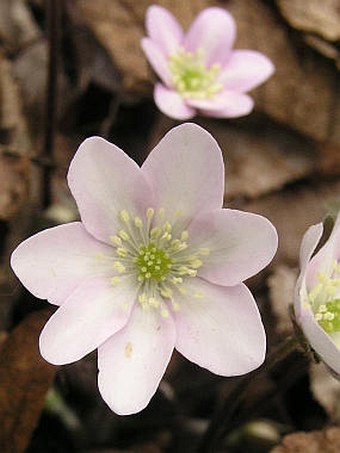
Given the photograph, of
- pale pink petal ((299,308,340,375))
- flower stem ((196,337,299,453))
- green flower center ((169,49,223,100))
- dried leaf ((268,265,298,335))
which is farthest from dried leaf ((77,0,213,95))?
pale pink petal ((299,308,340,375))

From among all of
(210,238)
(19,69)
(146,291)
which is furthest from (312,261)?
(19,69)

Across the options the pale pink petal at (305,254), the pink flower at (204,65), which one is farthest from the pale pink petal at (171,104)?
the pale pink petal at (305,254)

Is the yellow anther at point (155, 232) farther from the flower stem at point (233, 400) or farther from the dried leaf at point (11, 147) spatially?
the dried leaf at point (11, 147)

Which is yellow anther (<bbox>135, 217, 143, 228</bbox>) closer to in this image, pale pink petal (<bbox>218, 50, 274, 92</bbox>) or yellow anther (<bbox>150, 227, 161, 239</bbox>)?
yellow anther (<bbox>150, 227, 161, 239</bbox>)

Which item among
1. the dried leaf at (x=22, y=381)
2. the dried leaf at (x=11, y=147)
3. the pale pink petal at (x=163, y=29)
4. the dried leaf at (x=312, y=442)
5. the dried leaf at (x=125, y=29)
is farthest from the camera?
the dried leaf at (x=125, y=29)

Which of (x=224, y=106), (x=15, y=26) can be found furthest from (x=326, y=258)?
(x=15, y=26)

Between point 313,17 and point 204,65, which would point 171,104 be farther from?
point 313,17
